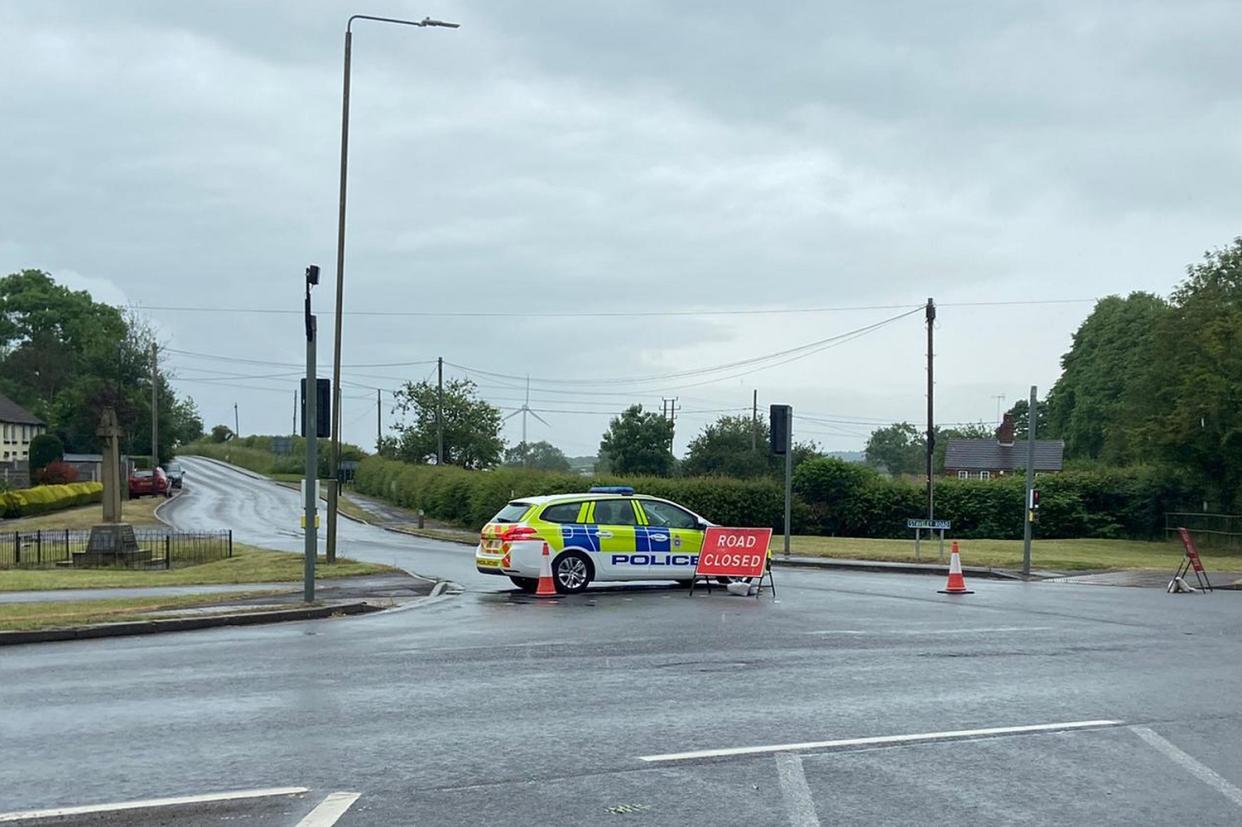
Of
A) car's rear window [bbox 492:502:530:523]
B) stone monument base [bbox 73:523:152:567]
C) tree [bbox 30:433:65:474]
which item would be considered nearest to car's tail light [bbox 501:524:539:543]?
car's rear window [bbox 492:502:530:523]

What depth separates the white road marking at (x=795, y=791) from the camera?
6.47m

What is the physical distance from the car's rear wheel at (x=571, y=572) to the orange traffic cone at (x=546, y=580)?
27cm

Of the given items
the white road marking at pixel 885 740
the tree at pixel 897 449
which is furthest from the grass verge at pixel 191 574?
the tree at pixel 897 449

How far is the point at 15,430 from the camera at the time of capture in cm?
8788

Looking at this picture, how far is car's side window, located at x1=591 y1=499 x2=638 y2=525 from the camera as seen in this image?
→ 20516 mm

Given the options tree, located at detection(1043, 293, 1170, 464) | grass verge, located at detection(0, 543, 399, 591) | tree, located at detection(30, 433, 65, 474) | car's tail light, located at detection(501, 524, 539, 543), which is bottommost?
grass verge, located at detection(0, 543, 399, 591)

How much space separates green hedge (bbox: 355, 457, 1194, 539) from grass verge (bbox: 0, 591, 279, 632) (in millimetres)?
30417

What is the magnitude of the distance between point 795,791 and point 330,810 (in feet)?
8.14

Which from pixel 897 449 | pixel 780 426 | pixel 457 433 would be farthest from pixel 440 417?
pixel 897 449

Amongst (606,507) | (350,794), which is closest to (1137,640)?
(606,507)

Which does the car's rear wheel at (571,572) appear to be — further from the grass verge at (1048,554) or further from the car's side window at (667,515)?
the grass verge at (1048,554)

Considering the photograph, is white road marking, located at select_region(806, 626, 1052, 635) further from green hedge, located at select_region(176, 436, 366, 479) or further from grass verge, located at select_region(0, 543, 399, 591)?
green hedge, located at select_region(176, 436, 366, 479)

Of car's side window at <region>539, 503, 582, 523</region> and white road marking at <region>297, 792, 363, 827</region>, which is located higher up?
car's side window at <region>539, 503, 582, 523</region>

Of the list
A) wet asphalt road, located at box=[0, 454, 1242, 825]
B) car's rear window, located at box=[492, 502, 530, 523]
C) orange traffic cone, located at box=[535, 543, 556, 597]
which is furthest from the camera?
car's rear window, located at box=[492, 502, 530, 523]
